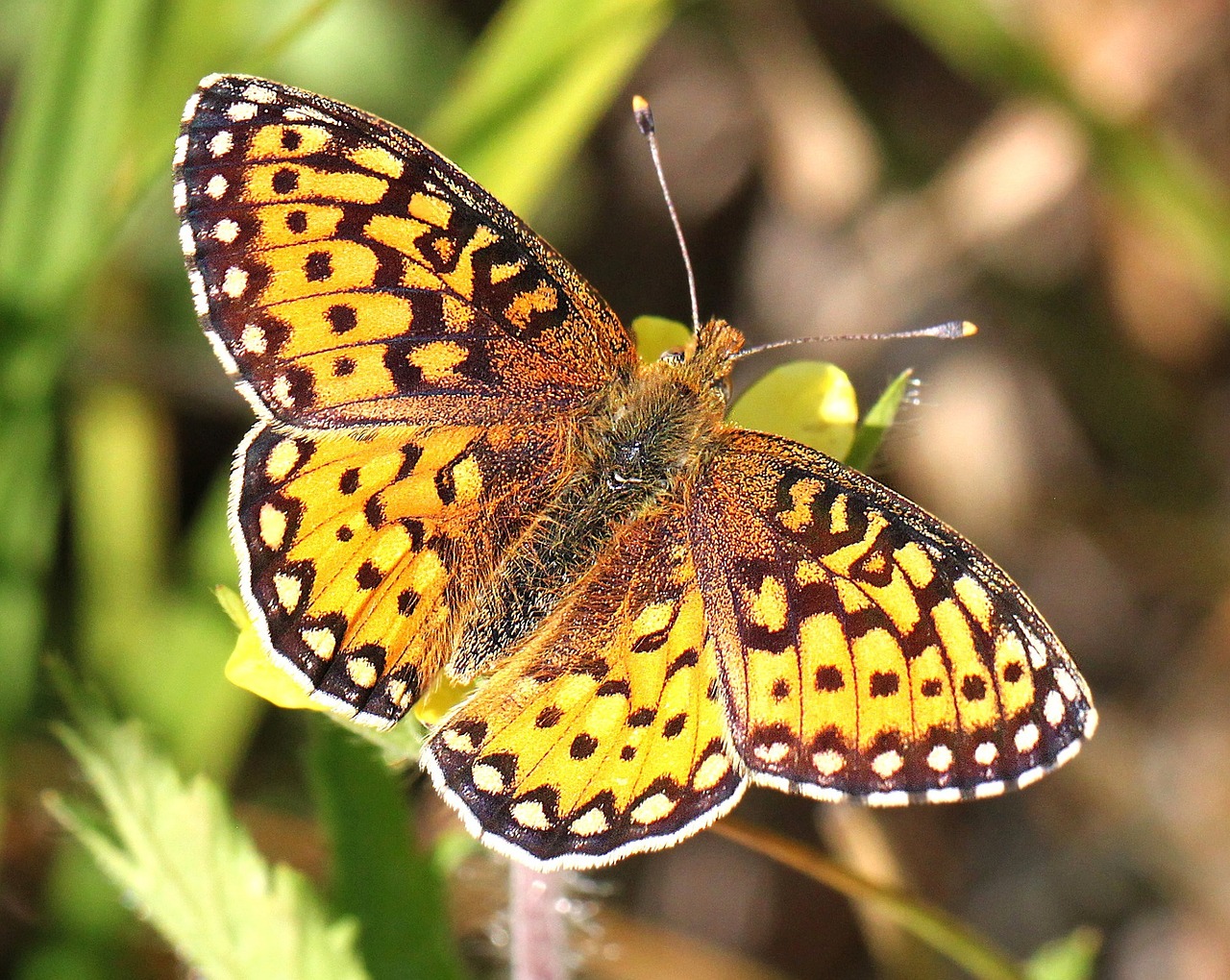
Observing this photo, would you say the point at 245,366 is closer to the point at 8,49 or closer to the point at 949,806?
the point at 8,49

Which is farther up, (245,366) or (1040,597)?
(245,366)

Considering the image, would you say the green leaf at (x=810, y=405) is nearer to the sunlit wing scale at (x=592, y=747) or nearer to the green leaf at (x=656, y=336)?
the green leaf at (x=656, y=336)


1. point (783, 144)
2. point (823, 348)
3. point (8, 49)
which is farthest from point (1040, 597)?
point (8, 49)

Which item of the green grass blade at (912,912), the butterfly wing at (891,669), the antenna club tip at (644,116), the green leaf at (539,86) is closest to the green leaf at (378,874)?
the green grass blade at (912,912)

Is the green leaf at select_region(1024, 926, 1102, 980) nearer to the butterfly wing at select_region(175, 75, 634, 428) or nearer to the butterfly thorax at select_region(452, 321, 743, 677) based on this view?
the butterfly thorax at select_region(452, 321, 743, 677)

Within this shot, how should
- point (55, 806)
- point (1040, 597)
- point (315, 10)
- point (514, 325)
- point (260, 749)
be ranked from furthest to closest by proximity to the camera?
point (1040, 597)
point (260, 749)
point (315, 10)
point (514, 325)
point (55, 806)

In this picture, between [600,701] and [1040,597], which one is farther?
[1040,597]
